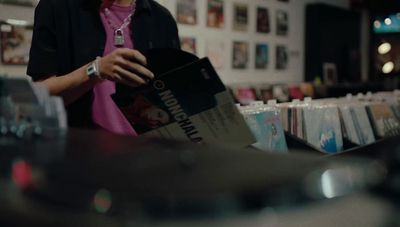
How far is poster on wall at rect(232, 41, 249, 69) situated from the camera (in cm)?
416

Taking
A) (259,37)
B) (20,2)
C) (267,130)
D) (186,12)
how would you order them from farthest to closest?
(259,37) → (186,12) → (20,2) → (267,130)

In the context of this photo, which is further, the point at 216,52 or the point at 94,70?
the point at 216,52

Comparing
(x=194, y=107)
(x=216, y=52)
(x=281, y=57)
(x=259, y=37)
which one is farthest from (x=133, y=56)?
(x=281, y=57)

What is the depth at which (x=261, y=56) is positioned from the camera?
4.47 meters

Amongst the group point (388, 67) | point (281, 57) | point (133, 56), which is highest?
point (133, 56)

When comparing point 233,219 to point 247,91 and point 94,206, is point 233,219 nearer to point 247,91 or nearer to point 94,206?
point 94,206

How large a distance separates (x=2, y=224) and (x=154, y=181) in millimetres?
145

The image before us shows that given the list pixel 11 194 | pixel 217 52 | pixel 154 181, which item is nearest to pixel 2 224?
pixel 11 194

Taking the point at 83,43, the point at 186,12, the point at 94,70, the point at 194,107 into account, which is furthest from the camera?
the point at 186,12

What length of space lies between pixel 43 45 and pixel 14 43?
4.84ft

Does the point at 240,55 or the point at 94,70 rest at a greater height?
the point at 94,70

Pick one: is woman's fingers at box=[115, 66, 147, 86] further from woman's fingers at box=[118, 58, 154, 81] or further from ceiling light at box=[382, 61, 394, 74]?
ceiling light at box=[382, 61, 394, 74]

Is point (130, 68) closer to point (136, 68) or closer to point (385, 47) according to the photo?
point (136, 68)

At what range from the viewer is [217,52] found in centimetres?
399
